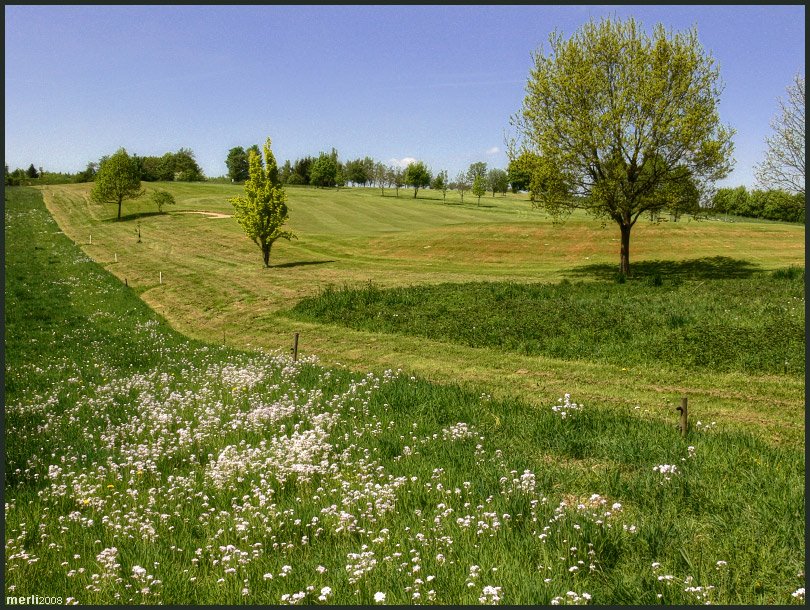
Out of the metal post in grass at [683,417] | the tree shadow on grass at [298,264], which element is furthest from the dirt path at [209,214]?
the metal post in grass at [683,417]

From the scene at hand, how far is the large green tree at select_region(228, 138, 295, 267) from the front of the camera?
47.0 m

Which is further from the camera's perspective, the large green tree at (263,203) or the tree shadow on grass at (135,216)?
the tree shadow on grass at (135,216)

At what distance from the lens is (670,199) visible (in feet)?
118

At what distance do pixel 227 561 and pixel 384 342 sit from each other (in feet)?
53.8

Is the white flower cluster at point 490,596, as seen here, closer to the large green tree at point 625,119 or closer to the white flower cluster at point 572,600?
the white flower cluster at point 572,600

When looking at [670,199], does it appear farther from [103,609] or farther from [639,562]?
[103,609]

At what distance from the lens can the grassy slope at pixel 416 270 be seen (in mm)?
15664

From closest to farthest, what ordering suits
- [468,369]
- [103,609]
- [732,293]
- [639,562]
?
[103,609] → [639,562] → [468,369] → [732,293]

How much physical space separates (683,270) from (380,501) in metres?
38.6

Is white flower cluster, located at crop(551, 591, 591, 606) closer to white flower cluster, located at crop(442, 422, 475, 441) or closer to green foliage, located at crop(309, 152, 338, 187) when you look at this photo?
white flower cluster, located at crop(442, 422, 475, 441)

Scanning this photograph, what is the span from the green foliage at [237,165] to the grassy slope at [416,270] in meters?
87.4

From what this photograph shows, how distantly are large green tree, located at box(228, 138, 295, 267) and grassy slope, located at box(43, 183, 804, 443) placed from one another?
3.00 metres

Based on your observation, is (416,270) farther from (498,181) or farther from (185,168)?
(185,168)

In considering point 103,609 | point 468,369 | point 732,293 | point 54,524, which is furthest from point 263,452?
point 732,293
